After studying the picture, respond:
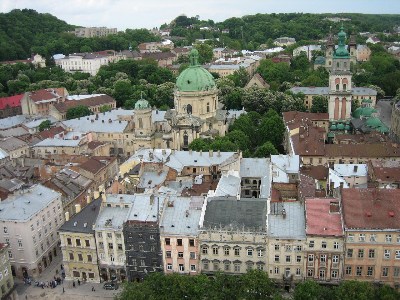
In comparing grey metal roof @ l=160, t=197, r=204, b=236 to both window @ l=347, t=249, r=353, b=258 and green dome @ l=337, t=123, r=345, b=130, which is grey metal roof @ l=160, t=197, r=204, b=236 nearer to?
window @ l=347, t=249, r=353, b=258

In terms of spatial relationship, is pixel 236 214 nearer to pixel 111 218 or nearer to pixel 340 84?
pixel 111 218

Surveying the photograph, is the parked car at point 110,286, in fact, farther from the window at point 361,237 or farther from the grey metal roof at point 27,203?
the window at point 361,237

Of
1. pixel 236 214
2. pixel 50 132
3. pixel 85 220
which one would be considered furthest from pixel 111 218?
pixel 50 132

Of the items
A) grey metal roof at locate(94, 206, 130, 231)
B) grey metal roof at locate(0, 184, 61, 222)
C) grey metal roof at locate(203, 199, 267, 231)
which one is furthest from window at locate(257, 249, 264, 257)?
grey metal roof at locate(0, 184, 61, 222)

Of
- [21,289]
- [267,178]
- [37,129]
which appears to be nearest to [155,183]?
[267,178]

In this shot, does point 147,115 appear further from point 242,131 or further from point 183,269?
point 183,269
